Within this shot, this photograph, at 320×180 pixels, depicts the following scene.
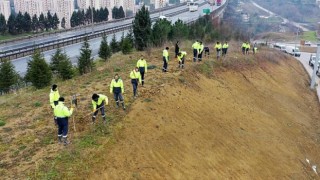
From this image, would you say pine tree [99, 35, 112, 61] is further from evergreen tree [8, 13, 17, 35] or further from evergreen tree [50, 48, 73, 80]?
evergreen tree [8, 13, 17, 35]

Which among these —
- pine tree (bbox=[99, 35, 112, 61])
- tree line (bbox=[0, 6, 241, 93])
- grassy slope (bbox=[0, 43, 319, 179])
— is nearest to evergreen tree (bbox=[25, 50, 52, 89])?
tree line (bbox=[0, 6, 241, 93])

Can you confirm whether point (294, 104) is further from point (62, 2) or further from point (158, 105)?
point (62, 2)

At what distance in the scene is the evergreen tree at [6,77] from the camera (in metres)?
24.9

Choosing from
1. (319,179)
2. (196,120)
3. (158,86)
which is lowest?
(319,179)

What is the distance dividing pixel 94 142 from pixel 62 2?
74.5m

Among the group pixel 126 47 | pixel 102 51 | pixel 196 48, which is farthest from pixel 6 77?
pixel 196 48

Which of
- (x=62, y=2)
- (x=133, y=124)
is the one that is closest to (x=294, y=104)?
(x=133, y=124)

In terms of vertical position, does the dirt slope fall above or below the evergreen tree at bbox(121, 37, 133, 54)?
below

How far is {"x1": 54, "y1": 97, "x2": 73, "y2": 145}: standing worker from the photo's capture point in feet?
42.9

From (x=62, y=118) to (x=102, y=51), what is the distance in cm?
1926

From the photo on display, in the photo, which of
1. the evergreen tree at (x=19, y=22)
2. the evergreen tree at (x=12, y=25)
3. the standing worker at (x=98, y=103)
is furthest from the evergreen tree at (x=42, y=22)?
the standing worker at (x=98, y=103)

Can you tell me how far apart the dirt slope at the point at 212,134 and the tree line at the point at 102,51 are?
6.98m

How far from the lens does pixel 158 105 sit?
18.5m

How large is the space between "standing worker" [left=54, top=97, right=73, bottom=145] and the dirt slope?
1937mm
